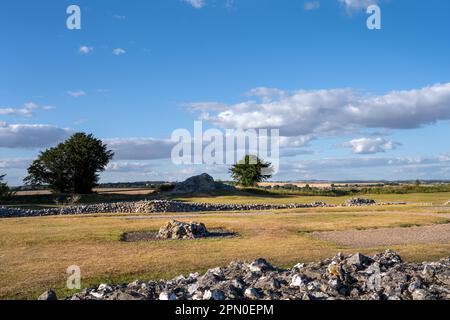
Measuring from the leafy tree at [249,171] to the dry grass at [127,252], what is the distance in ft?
259

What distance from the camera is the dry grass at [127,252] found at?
13914 mm

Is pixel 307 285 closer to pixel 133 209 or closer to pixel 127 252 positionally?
pixel 127 252

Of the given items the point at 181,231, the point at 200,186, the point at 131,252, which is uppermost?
the point at 200,186

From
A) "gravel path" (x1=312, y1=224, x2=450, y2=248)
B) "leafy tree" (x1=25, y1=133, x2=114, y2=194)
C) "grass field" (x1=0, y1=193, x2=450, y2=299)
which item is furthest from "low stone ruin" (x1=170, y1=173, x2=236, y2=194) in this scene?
"gravel path" (x1=312, y1=224, x2=450, y2=248)

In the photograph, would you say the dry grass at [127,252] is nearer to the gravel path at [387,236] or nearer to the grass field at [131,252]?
the grass field at [131,252]

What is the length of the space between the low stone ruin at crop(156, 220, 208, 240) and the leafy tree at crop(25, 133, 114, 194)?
178 feet

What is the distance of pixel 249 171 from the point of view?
4264 inches

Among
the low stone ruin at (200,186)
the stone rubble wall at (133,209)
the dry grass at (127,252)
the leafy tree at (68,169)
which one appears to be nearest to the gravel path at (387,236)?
the dry grass at (127,252)

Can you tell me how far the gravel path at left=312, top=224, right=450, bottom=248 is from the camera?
21094 mm

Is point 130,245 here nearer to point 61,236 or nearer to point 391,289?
point 61,236

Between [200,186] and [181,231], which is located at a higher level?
[200,186]

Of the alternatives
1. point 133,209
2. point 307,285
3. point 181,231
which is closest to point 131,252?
point 181,231

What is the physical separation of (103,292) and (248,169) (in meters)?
98.7

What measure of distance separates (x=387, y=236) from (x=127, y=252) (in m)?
13.2
